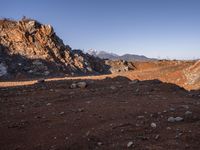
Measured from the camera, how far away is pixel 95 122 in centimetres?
870

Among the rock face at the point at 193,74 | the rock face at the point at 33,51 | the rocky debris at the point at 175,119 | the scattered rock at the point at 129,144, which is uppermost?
the rock face at the point at 33,51

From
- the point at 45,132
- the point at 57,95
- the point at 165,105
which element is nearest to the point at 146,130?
the point at 45,132

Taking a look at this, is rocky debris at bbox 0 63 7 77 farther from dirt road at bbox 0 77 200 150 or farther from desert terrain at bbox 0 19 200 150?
dirt road at bbox 0 77 200 150

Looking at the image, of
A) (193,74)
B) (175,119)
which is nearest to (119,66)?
(193,74)

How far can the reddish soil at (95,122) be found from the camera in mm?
6945

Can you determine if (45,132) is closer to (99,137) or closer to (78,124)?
(78,124)

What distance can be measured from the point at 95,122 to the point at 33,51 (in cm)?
2607

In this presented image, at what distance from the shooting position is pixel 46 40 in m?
35.4

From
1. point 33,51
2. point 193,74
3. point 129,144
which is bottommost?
point 129,144

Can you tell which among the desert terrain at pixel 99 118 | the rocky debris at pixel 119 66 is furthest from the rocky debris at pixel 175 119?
the rocky debris at pixel 119 66

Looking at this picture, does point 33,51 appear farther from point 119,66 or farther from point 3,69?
point 119,66

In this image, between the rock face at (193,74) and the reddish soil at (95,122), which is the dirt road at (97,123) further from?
the rock face at (193,74)

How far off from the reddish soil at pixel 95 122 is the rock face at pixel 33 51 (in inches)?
711

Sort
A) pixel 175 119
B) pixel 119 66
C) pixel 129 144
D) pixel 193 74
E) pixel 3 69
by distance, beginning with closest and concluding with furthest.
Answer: pixel 129 144, pixel 175 119, pixel 193 74, pixel 3 69, pixel 119 66
